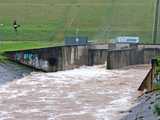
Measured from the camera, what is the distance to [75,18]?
72.9 metres

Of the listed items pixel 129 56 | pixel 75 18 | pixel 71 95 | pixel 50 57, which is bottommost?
pixel 71 95

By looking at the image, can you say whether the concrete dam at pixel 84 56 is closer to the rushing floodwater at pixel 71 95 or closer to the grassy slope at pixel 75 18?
the rushing floodwater at pixel 71 95

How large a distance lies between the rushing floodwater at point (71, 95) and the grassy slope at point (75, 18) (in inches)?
Answer: 704

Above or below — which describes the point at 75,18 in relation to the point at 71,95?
above

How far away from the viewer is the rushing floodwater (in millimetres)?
27609

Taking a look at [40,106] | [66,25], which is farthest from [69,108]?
[66,25]

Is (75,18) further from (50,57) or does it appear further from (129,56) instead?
(50,57)

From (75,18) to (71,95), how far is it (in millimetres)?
39518

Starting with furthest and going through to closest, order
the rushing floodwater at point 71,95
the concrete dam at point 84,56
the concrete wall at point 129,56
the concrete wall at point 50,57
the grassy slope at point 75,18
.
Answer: the grassy slope at point 75,18 < the concrete wall at point 129,56 < the concrete dam at point 84,56 < the concrete wall at point 50,57 < the rushing floodwater at point 71,95

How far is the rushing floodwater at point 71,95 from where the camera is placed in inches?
1087

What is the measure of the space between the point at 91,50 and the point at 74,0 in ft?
93.1

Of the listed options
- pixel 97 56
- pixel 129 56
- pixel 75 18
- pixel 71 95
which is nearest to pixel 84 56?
pixel 97 56

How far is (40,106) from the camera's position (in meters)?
30.0

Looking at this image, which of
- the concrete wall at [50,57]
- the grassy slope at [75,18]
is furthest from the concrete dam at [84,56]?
the grassy slope at [75,18]
